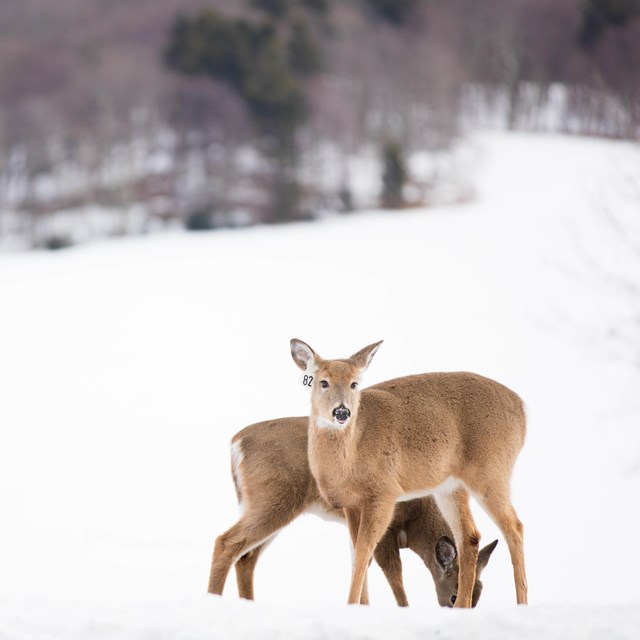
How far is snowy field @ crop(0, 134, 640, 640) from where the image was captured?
605 centimetres

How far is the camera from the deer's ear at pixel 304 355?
7086 mm

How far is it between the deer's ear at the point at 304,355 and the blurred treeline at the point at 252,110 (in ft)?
90.3

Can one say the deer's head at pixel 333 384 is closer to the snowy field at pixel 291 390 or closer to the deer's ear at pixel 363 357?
the deer's ear at pixel 363 357

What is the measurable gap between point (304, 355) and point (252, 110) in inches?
1649

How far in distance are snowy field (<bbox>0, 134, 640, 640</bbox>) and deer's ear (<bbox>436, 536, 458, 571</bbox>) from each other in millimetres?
511

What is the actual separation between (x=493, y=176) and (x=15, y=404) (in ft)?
90.9

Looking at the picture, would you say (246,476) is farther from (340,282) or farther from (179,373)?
(340,282)

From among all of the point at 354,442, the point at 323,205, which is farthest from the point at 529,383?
the point at 323,205

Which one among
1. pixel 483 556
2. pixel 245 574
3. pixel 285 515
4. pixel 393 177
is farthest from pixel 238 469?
pixel 393 177

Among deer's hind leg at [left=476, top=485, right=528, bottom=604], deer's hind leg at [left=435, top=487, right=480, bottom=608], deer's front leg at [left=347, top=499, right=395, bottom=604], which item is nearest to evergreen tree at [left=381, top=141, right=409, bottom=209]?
deer's hind leg at [left=435, top=487, right=480, bottom=608]

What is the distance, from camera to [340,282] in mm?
30609

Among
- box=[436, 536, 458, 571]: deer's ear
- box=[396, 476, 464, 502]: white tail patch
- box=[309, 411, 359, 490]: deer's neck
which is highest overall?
box=[309, 411, 359, 490]: deer's neck

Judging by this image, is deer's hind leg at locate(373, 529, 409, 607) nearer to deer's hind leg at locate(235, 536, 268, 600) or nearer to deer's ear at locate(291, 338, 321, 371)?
deer's hind leg at locate(235, 536, 268, 600)

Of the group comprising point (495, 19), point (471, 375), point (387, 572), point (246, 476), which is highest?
point (495, 19)
